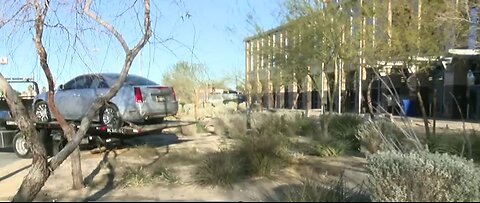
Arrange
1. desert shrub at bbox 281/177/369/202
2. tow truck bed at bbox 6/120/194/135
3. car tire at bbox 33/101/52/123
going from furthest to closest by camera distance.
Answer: car tire at bbox 33/101/52/123, tow truck bed at bbox 6/120/194/135, desert shrub at bbox 281/177/369/202

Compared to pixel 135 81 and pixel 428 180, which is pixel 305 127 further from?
pixel 428 180

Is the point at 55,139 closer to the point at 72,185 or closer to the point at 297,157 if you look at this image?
the point at 72,185

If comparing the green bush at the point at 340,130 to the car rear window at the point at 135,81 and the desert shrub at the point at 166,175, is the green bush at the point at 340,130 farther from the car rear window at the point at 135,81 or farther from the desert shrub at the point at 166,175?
the car rear window at the point at 135,81

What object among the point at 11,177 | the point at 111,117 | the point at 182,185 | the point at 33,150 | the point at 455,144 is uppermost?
the point at 111,117

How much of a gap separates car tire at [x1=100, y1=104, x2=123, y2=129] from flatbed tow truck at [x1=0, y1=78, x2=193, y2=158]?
14 centimetres

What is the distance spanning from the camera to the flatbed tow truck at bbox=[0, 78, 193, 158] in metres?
12.8

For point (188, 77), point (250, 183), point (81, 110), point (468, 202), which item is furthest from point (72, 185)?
point (188, 77)

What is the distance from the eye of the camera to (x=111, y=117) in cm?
1299

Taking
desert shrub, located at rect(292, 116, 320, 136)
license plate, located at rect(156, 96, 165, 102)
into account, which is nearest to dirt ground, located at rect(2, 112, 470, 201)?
license plate, located at rect(156, 96, 165, 102)

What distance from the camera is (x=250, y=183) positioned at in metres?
8.61

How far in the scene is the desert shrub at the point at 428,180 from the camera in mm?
6188

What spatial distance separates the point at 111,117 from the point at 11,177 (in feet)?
8.94

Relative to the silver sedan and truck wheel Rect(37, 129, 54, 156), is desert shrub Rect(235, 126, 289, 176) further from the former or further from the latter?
truck wheel Rect(37, 129, 54, 156)

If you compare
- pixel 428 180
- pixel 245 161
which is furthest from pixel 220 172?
pixel 428 180
